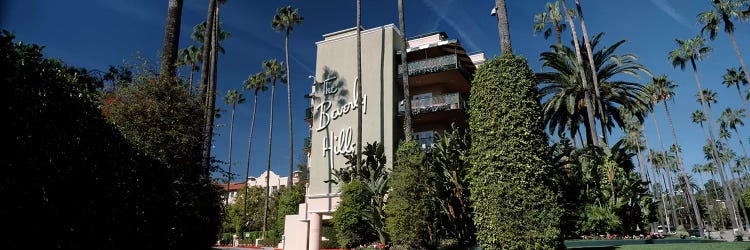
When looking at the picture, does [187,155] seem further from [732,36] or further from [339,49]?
[732,36]

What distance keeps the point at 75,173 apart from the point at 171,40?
5.45 m

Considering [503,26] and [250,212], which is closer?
[503,26]

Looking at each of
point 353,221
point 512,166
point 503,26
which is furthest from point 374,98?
point 512,166

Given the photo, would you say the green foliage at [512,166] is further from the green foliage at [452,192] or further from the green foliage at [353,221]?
the green foliage at [353,221]

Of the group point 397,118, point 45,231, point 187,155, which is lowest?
point 45,231

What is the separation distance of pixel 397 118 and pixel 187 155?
1975 cm

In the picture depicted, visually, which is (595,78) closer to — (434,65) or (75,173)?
(434,65)

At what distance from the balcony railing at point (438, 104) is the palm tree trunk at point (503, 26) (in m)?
13.8

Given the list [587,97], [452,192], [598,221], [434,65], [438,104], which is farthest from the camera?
[434,65]

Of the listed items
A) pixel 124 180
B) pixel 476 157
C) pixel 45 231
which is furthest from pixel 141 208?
pixel 476 157

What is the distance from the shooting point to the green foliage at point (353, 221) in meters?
18.4

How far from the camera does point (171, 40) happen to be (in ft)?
37.3

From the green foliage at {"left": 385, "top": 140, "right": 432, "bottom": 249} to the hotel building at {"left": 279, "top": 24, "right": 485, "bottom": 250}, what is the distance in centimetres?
1300

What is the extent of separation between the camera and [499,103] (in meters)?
10.3
